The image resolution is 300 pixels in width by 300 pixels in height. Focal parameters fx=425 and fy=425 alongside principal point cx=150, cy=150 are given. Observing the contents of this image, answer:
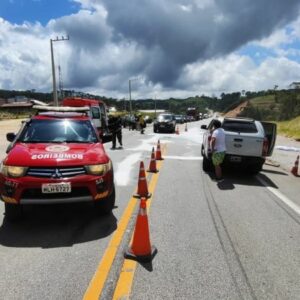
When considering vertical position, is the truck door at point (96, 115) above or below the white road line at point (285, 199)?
below

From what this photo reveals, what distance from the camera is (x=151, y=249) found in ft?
17.7

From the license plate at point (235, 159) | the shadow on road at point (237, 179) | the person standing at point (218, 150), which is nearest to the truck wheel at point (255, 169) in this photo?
the shadow on road at point (237, 179)

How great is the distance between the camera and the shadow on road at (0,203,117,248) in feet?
19.4

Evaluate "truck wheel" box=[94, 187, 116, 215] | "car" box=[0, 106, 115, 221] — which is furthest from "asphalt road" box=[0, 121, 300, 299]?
"car" box=[0, 106, 115, 221]

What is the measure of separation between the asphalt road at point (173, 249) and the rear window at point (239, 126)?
4049 mm

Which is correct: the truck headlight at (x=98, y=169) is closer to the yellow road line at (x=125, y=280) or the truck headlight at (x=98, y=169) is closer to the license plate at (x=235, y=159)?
the yellow road line at (x=125, y=280)

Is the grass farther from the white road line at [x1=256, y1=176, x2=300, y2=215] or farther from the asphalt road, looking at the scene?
the asphalt road

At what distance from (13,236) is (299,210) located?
529 centimetres

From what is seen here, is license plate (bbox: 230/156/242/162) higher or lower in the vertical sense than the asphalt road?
lower

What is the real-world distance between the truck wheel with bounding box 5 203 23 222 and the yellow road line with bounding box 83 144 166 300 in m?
1.56

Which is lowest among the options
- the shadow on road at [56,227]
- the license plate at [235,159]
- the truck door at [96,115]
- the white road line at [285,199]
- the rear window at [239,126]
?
the truck door at [96,115]

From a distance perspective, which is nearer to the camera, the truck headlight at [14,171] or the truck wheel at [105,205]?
the truck headlight at [14,171]

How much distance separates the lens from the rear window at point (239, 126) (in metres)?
13.4

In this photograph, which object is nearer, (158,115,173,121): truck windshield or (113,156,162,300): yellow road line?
(113,156,162,300): yellow road line
